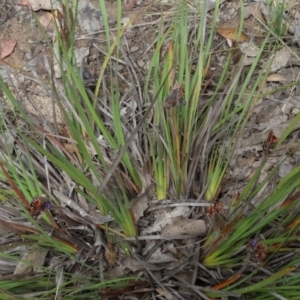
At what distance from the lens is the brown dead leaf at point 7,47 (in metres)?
1.70

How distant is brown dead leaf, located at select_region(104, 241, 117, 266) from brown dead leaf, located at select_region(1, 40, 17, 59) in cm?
87

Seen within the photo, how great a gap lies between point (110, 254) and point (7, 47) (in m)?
0.92

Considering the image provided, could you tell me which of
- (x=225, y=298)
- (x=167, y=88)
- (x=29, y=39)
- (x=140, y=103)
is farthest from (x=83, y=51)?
(x=225, y=298)

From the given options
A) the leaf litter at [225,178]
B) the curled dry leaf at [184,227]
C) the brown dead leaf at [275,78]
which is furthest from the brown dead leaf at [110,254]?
the brown dead leaf at [275,78]

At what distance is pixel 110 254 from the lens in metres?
1.22

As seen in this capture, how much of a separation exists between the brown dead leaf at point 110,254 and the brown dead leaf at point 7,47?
87cm

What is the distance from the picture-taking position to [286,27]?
1681 millimetres

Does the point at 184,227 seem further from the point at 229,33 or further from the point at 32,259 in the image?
the point at 229,33

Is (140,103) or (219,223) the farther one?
(140,103)

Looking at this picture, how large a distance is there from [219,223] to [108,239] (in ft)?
1.31

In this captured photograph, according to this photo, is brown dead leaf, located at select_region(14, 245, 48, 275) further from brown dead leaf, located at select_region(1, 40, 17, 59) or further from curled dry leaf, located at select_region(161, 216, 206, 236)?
brown dead leaf, located at select_region(1, 40, 17, 59)

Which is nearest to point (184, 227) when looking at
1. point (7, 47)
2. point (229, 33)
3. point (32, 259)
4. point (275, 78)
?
point (32, 259)

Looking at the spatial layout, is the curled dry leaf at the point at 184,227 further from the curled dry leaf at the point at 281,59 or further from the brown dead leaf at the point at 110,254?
the curled dry leaf at the point at 281,59

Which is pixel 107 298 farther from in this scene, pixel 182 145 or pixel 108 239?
pixel 182 145
